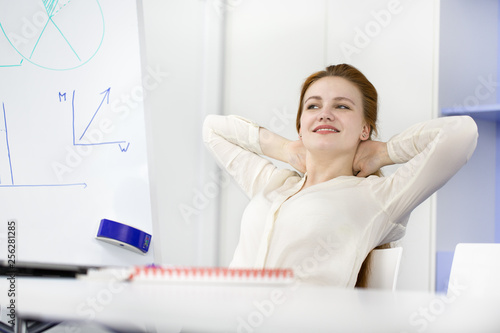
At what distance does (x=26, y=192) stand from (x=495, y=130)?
1.70 meters

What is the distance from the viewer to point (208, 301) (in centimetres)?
54

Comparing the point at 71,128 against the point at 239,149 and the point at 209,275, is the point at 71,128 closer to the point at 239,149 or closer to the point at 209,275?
the point at 239,149

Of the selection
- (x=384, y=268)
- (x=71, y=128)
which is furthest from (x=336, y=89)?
(x=71, y=128)

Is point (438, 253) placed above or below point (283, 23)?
below

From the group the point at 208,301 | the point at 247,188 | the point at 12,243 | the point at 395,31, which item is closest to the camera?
the point at 208,301

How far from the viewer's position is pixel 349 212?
1.45m

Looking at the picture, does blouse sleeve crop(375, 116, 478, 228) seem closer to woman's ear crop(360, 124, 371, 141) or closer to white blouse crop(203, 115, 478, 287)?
white blouse crop(203, 115, 478, 287)

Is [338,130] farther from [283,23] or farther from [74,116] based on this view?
[283,23]

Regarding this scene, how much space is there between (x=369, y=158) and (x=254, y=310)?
120 centimetres

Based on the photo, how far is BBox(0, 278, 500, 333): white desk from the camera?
0.45 m

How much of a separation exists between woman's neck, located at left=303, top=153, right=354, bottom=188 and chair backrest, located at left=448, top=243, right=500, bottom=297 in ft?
1.42

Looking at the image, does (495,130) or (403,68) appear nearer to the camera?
(403,68)

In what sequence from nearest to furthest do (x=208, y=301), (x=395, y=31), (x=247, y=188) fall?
(x=208, y=301)
(x=247, y=188)
(x=395, y=31)

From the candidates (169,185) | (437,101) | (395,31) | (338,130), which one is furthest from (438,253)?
(169,185)
